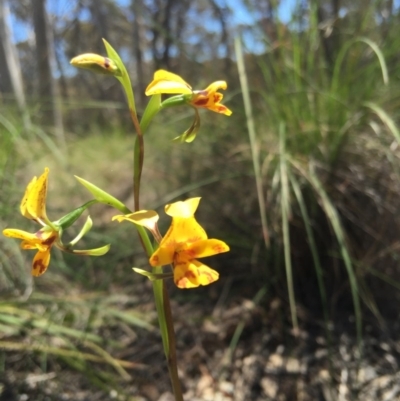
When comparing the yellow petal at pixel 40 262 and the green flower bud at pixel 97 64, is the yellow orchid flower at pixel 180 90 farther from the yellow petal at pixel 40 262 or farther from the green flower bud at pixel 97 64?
the yellow petal at pixel 40 262

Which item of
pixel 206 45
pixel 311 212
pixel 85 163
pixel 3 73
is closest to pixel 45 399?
pixel 311 212

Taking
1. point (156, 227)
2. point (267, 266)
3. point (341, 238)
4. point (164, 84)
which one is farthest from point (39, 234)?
point (267, 266)

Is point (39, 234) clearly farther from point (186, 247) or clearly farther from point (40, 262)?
point (186, 247)

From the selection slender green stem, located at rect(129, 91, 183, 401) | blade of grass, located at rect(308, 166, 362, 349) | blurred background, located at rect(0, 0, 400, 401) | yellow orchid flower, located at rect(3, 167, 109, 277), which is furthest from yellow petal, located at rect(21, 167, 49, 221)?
blade of grass, located at rect(308, 166, 362, 349)

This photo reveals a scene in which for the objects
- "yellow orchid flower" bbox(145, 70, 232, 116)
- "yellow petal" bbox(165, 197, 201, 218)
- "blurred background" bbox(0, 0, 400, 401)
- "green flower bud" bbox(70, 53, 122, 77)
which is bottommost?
"blurred background" bbox(0, 0, 400, 401)

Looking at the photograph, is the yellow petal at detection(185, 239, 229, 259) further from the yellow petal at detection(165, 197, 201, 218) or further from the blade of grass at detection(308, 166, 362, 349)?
the blade of grass at detection(308, 166, 362, 349)

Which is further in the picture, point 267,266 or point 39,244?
point 267,266
